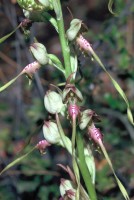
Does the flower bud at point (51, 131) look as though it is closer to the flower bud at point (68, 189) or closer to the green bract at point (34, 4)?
the flower bud at point (68, 189)

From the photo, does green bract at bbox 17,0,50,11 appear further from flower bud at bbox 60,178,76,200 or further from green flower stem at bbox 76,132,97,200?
flower bud at bbox 60,178,76,200

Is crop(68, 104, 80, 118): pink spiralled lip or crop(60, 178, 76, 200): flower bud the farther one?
crop(60, 178, 76, 200): flower bud

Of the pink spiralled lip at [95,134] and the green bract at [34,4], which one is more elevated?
the green bract at [34,4]

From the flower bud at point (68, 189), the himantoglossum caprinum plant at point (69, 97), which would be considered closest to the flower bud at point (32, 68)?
the himantoglossum caprinum plant at point (69, 97)

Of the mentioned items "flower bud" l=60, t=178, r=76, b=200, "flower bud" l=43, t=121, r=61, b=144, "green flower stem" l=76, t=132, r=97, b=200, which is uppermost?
"flower bud" l=43, t=121, r=61, b=144

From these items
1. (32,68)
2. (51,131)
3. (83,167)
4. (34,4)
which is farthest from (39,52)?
(83,167)

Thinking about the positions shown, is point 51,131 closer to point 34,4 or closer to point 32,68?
point 32,68

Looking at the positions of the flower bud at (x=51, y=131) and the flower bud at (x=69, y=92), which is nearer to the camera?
the flower bud at (x=69, y=92)

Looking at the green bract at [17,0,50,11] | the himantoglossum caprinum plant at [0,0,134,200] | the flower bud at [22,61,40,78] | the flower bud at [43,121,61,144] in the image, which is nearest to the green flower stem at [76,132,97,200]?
the himantoglossum caprinum plant at [0,0,134,200]
